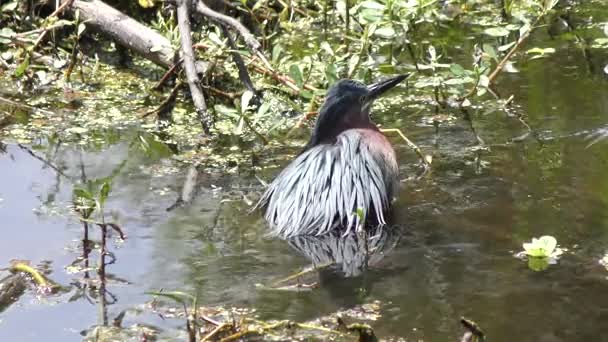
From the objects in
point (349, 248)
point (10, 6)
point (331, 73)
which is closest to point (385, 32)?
point (331, 73)

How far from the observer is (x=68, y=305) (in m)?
5.06

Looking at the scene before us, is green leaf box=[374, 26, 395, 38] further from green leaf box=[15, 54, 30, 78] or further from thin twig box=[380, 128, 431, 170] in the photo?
green leaf box=[15, 54, 30, 78]

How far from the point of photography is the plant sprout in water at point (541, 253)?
5.32 meters

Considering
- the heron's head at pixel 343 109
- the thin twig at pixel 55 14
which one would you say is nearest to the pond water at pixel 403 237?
the heron's head at pixel 343 109

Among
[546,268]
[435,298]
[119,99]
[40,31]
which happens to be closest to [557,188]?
[546,268]

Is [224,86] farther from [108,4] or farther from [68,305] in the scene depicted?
[68,305]

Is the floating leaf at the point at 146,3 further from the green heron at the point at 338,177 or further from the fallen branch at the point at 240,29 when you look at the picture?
the green heron at the point at 338,177

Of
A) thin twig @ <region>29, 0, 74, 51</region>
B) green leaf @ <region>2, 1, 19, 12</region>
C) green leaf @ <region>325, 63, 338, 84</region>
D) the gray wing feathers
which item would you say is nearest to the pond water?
the gray wing feathers

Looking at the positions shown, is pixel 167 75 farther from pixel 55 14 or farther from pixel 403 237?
pixel 403 237

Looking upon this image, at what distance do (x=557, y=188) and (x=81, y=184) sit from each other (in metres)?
2.75

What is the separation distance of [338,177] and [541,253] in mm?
1334

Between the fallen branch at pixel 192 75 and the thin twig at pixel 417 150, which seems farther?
the fallen branch at pixel 192 75

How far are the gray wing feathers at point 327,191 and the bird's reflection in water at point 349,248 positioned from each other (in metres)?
0.08

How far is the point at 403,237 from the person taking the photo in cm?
592
